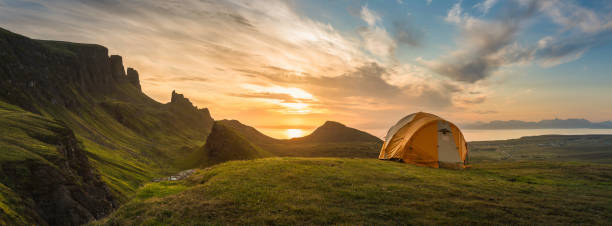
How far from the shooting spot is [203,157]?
127m

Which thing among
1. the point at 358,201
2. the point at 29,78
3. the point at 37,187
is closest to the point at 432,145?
the point at 358,201

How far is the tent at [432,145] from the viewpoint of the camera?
29281 millimetres

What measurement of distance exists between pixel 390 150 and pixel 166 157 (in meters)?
149

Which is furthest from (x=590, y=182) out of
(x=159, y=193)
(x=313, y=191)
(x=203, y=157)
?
(x=203, y=157)

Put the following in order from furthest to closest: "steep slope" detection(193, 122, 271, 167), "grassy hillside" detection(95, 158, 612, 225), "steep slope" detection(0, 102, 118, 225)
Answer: "steep slope" detection(193, 122, 271, 167)
"steep slope" detection(0, 102, 118, 225)
"grassy hillside" detection(95, 158, 612, 225)

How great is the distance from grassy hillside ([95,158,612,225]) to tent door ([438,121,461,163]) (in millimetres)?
8560

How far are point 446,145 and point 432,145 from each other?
1.69 m

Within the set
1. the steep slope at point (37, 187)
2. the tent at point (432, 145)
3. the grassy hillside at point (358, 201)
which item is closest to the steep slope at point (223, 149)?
the steep slope at point (37, 187)

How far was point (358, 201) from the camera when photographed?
45.4 ft

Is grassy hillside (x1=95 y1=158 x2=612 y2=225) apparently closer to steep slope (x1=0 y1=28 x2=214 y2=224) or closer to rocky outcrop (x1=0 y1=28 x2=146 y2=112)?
steep slope (x1=0 y1=28 x2=214 y2=224)

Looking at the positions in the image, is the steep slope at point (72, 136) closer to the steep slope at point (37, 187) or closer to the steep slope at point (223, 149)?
the steep slope at point (37, 187)

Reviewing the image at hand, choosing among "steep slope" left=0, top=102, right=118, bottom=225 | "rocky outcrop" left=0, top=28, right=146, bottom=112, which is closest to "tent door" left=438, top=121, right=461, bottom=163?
"steep slope" left=0, top=102, right=118, bottom=225

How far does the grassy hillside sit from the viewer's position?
11.5 metres

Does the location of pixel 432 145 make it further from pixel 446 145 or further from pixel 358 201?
pixel 358 201
